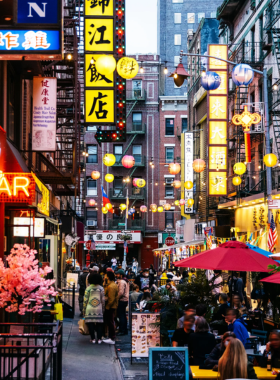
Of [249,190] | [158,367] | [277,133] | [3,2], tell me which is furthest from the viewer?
[249,190]

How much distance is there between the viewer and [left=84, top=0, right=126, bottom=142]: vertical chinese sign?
18234 mm

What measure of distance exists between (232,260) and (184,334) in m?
3.18

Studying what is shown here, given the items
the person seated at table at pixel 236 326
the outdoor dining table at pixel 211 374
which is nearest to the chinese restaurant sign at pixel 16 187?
the person seated at table at pixel 236 326

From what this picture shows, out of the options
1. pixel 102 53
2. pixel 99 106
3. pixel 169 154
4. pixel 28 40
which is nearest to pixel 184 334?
pixel 28 40

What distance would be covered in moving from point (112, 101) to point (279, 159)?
27.7ft

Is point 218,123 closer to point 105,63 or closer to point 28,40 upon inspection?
point 105,63

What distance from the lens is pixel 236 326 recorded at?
Result: 10.1m

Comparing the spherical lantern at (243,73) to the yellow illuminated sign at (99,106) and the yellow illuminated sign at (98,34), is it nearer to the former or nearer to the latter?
the yellow illuminated sign at (99,106)

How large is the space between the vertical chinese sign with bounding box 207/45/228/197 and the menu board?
55.3 feet

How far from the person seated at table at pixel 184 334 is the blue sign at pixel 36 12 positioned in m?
5.36

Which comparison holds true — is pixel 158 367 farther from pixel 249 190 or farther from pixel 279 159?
pixel 249 190

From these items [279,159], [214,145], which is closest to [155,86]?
[214,145]

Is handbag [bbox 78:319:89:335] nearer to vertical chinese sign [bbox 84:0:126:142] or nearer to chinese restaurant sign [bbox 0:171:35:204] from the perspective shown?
chinese restaurant sign [bbox 0:171:35:204]

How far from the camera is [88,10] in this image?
1844cm
